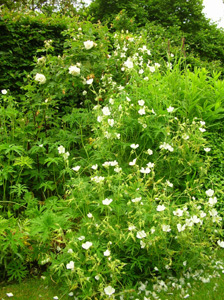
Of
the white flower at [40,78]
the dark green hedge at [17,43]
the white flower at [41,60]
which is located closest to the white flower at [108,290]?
the white flower at [40,78]

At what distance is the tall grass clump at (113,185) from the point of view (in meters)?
2.54

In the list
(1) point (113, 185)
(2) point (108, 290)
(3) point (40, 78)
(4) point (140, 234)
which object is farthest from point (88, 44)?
(2) point (108, 290)

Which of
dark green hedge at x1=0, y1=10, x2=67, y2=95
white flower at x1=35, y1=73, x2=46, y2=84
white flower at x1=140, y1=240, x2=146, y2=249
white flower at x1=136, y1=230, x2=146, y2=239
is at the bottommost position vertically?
dark green hedge at x1=0, y1=10, x2=67, y2=95

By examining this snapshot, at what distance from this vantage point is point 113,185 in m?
3.00

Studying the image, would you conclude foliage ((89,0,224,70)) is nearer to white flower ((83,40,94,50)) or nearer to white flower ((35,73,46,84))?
white flower ((83,40,94,50))

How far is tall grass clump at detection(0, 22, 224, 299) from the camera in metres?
2.54

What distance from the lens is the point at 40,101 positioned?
389cm

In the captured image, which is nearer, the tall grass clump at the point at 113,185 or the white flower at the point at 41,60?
the tall grass clump at the point at 113,185

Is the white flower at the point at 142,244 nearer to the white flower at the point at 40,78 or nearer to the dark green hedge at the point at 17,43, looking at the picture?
the white flower at the point at 40,78

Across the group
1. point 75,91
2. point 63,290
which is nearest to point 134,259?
point 63,290

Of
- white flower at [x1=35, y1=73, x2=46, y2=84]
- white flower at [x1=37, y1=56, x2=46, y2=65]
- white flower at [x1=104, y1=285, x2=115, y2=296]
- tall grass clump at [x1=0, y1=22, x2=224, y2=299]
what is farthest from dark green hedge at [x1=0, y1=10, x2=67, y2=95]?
white flower at [x1=104, y1=285, x2=115, y2=296]

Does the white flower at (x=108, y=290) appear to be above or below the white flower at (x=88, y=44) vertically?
below

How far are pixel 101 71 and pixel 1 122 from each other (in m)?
1.77

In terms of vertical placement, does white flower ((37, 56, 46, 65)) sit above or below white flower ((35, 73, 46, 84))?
above
